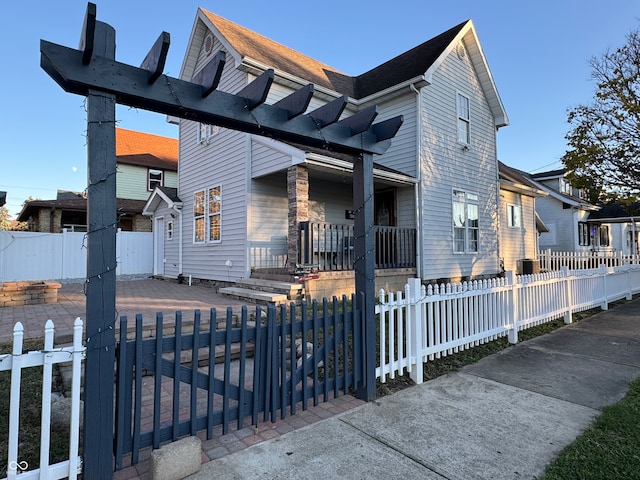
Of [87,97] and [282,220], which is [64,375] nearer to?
[87,97]

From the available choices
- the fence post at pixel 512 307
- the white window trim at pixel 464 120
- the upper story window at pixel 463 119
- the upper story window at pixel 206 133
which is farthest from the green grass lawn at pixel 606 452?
the upper story window at pixel 206 133

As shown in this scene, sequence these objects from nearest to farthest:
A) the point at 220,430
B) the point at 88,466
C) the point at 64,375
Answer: the point at 88,466 < the point at 220,430 < the point at 64,375

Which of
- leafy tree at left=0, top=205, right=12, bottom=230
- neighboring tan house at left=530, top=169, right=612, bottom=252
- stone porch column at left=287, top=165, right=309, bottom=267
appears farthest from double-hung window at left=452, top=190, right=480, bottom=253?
leafy tree at left=0, top=205, right=12, bottom=230

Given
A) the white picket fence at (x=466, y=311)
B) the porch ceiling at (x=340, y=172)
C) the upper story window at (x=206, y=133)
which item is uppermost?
the upper story window at (x=206, y=133)

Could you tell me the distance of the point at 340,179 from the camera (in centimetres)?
1066

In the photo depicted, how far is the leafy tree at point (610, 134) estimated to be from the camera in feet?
36.7

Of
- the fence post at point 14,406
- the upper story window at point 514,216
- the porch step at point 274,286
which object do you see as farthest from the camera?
the upper story window at point 514,216

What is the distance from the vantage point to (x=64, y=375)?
3912 millimetres

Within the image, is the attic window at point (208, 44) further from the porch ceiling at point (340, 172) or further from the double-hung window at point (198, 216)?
the porch ceiling at point (340, 172)

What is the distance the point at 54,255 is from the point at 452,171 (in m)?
15.3

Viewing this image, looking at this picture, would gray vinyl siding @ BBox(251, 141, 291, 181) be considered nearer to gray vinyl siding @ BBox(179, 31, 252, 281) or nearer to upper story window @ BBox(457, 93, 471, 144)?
gray vinyl siding @ BBox(179, 31, 252, 281)

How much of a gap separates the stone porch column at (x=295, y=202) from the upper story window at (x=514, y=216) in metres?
10.8

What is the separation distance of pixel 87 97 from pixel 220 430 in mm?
2793

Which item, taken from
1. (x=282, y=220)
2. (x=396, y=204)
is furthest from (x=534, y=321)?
(x=282, y=220)
